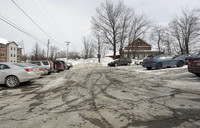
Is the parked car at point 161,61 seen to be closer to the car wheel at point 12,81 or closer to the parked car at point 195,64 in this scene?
the parked car at point 195,64

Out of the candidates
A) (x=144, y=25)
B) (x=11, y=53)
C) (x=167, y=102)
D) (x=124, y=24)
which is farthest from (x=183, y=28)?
(x=11, y=53)

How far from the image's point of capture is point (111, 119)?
244cm

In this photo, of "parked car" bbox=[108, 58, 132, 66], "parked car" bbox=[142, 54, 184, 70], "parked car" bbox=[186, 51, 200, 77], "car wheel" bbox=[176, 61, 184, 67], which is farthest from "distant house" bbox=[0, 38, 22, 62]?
"parked car" bbox=[186, 51, 200, 77]

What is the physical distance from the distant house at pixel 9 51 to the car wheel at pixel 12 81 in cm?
5665

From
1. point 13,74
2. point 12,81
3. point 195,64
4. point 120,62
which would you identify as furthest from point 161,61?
point 12,81

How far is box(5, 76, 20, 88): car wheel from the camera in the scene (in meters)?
6.28

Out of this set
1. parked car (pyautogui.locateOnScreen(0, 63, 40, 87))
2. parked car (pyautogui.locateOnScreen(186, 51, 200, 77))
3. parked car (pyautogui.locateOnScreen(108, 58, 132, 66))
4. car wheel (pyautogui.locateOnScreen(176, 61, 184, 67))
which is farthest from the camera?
parked car (pyautogui.locateOnScreen(108, 58, 132, 66))

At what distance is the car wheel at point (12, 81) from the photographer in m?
6.28

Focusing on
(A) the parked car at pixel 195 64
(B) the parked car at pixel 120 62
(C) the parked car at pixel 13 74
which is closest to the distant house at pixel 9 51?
(B) the parked car at pixel 120 62

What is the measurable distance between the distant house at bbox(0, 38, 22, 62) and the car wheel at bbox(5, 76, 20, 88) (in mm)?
Answer: 56650

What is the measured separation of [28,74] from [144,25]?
3764 cm

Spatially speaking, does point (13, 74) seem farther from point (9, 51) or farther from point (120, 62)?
point (9, 51)

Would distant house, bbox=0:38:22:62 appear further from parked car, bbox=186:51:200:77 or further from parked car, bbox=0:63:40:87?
parked car, bbox=186:51:200:77

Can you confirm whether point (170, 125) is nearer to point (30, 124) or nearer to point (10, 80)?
point (30, 124)
